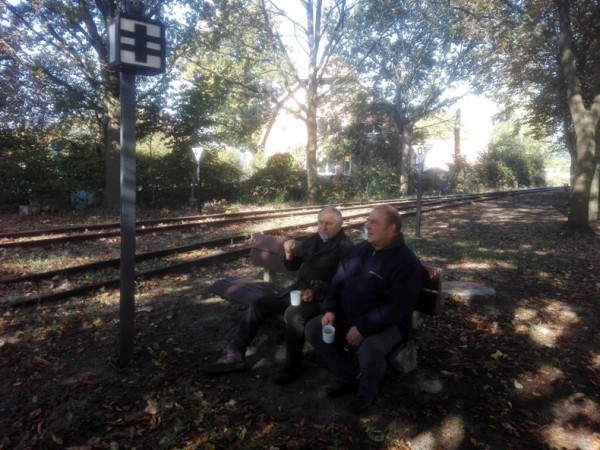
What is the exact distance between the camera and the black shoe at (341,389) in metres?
3.54

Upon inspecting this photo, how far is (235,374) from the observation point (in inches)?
→ 155

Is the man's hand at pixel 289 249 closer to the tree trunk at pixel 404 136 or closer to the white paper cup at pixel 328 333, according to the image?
the white paper cup at pixel 328 333

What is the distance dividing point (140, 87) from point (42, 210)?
6.65 meters

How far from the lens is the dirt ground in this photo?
310cm

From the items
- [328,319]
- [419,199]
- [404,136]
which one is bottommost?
[328,319]

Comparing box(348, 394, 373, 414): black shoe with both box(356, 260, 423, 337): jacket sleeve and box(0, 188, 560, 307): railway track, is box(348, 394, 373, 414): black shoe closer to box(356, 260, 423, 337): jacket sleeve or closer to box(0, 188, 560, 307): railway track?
box(356, 260, 423, 337): jacket sleeve

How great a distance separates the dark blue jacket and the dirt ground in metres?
0.68

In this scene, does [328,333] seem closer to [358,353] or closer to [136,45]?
[358,353]

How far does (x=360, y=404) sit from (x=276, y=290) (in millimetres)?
1534

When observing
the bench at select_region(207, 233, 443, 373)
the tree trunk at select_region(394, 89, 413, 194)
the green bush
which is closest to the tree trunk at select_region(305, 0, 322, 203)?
the green bush

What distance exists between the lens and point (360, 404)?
337 centimetres

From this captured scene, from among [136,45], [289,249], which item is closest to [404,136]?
[289,249]

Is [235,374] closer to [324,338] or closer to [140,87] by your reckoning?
[324,338]

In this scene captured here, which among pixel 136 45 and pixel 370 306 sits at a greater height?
pixel 136 45
